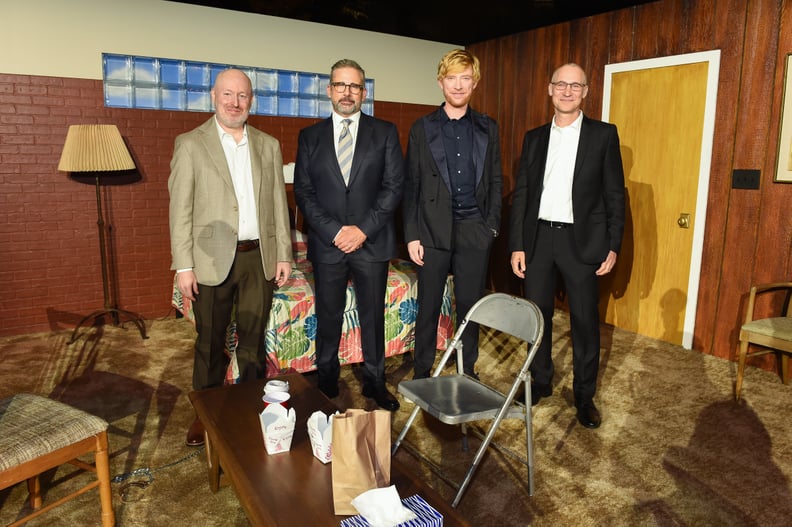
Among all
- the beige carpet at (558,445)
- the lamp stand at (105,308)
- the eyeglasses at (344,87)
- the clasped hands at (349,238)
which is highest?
the eyeglasses at (344,87)

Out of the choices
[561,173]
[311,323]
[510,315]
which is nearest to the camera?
[510,315]

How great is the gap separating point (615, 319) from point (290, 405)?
369 centimetres

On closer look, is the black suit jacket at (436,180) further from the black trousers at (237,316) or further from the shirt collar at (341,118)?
the black trousers at (237,316)

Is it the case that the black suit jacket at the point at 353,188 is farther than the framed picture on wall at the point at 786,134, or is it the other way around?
the framed picture on wall at the point at 786,134

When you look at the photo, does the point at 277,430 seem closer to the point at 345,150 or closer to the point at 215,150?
the point at 215,150

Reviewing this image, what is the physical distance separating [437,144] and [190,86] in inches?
118

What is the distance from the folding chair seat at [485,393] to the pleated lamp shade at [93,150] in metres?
3.15

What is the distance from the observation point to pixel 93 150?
4.36 m

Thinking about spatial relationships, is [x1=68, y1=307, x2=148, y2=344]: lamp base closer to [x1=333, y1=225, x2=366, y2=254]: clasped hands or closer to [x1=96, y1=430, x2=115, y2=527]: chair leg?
[x1=333, y1=225, x2=366, y2=254]: clasped hands

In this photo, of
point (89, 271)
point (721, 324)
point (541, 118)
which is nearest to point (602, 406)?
point (721, 324)

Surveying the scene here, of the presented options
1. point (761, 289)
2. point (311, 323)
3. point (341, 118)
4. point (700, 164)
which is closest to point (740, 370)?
point (761, 289)

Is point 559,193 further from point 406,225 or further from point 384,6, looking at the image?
point 384,6

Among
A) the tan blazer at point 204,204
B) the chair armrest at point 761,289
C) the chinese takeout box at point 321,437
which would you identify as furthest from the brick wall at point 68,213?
the chair armrest at point 761,289

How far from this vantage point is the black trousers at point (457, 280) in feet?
10.9
